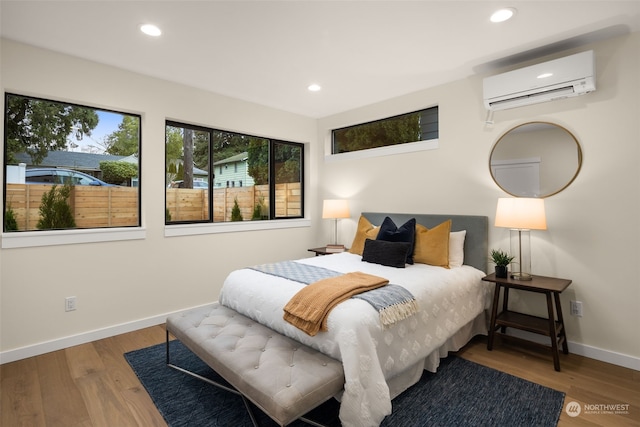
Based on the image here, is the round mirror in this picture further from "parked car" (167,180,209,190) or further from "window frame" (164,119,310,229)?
"parked car" (167,180,209,190)

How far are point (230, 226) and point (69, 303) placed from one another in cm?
169

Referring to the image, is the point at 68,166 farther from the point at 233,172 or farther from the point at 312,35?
the point at 312,35

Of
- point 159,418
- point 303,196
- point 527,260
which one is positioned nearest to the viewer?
point 159,418

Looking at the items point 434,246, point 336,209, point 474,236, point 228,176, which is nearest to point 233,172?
point 228,176

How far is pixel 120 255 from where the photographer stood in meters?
3.19

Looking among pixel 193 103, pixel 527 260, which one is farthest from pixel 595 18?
pixel 193 103

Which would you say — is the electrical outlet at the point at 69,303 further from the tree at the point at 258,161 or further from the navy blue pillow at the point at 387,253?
the navy blue pillow at the point at 387,253

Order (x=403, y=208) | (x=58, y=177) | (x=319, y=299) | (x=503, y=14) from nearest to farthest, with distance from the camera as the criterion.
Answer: (x=319, y=299), (x=503, y=14), (x=58, y=177), (x=403, y=208)

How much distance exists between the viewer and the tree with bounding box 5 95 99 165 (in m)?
2.77

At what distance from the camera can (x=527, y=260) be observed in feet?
9.92

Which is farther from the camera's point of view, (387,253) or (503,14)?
(387,253)

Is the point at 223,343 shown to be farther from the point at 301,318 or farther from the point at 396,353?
the point at 396,353

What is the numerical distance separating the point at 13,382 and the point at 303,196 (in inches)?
141

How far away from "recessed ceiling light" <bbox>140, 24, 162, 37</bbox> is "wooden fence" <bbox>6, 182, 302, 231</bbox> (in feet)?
4.99
